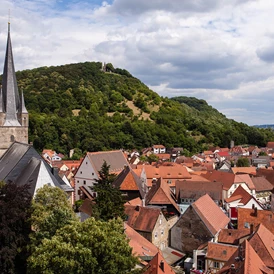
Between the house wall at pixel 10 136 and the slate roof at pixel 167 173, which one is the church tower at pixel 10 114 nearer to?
the house wall at pixel 10 136

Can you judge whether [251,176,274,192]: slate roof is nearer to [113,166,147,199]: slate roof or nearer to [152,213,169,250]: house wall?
[113,166,147,199]: slate roof

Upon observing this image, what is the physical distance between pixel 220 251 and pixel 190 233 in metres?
5.41

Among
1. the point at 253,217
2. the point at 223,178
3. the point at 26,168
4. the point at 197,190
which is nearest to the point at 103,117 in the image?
the point at 223,178

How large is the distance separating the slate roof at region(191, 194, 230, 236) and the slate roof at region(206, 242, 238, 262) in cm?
317

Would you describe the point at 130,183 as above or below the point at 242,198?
above

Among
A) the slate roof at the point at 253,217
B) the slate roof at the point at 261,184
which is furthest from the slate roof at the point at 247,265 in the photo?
the slate roof at the point at 261,184

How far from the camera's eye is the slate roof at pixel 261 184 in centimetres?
6570

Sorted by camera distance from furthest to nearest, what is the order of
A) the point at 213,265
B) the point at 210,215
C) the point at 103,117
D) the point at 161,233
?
1. the point at 103,117
2. the point at 161,233
3. the point at 210,215
4. the point at 213,265

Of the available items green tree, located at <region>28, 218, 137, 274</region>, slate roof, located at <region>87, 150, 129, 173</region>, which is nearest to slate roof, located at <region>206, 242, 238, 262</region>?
green tree, located at <region>28, 218, 137, 274</region>

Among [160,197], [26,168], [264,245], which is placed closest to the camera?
[264,245]

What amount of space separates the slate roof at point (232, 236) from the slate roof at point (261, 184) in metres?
32.8

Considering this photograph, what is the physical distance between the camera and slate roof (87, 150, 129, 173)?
56094 millimetres

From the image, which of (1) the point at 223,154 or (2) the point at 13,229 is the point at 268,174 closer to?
(1) the point at 223,154

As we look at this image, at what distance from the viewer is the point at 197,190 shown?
5000 centimetres
